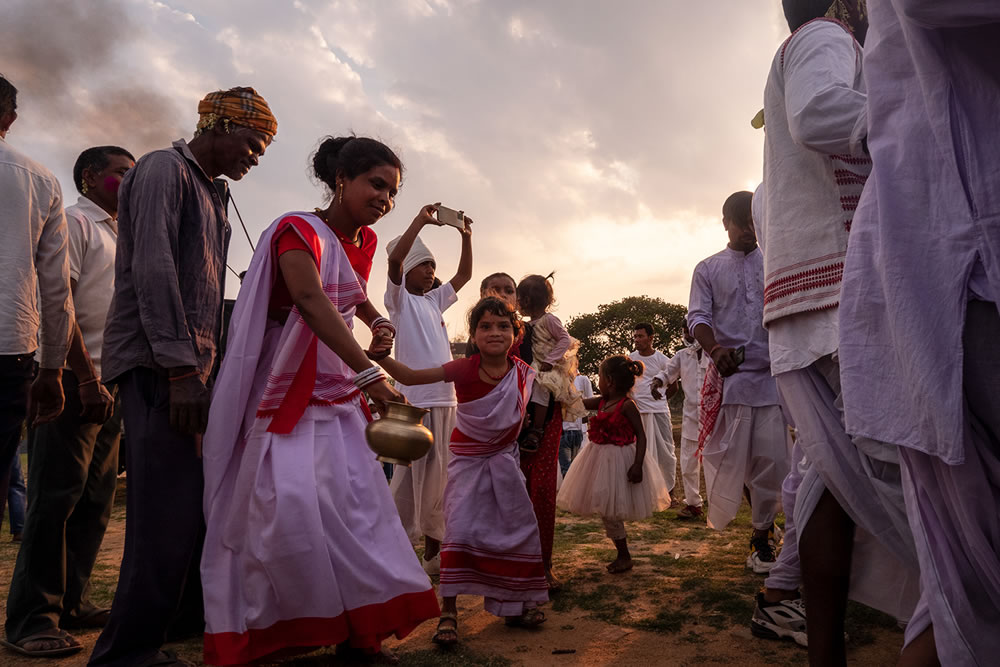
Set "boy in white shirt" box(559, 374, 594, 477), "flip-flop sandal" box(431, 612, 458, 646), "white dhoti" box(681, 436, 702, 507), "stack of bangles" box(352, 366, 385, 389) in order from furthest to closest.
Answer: "boy in white shirt" box(559, 374, 594, 477) → "white dhoti" box(681, 436, 702, 507) → "flip-flop sandal" box(431, 612, 458, 646) → "stack of bangles" box(352, 366, 385, 389)

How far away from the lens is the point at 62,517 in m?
3.43

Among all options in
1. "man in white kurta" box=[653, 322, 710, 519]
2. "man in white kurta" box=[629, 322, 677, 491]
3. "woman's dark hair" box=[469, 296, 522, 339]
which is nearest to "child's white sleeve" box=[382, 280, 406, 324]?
"woman's dark hair" box=[469, 296, 522, 339]

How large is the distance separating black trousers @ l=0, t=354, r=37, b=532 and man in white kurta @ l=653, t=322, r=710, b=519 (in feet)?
19.1

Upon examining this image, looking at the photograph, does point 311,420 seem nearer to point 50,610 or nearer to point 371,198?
point 371,198

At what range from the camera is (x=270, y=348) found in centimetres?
302

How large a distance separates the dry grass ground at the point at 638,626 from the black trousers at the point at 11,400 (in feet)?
3.24

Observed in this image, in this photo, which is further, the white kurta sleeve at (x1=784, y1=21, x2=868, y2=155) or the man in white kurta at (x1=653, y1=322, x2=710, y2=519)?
the man in white kurta at (x1=653, y1=322, x2=710, y2=519)

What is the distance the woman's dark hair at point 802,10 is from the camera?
2.48 meters

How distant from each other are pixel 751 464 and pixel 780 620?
1272mm

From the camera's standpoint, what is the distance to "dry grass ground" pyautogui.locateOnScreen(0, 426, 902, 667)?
126 inches

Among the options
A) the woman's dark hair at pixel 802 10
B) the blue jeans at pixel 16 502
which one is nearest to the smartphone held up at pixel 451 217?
the woman's dark hair at pixel 802 10

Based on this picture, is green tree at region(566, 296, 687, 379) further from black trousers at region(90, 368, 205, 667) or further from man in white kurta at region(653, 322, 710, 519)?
black trousers at region(90, 368, 205, 667)

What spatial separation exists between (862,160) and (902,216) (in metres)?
0.71

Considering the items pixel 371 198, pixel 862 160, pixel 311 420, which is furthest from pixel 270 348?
pixel 862 160
